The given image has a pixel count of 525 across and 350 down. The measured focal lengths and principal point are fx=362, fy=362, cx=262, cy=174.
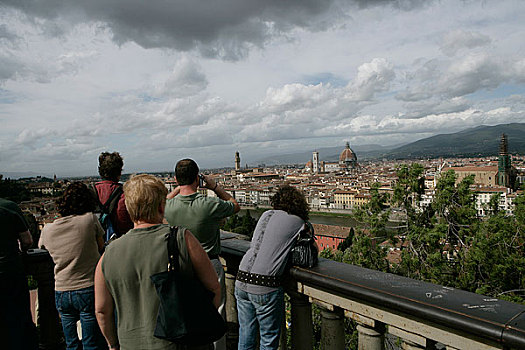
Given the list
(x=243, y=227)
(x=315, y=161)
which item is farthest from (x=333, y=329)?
(x=315, y=161)

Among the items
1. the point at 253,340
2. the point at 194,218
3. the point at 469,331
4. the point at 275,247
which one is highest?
the point at 194,218

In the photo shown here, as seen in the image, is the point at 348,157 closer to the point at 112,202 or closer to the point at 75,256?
the point at 112,202

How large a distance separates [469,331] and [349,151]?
120 meters

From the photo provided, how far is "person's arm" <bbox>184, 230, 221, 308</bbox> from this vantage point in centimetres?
121

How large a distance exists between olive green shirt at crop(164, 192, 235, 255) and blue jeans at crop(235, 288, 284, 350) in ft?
1.04

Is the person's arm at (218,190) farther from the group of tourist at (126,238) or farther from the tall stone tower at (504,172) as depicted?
the tall stone tower at (504,172)

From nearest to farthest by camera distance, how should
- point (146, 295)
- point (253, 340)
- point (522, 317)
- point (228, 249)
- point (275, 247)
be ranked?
point (522, 317)
point (146, 295)
point (275, 247)
point (253, 340)
point (228, 249)

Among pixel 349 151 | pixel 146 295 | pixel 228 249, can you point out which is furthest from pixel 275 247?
pixel 349 151

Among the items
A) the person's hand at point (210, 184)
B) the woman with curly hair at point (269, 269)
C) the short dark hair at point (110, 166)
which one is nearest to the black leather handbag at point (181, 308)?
the woman with curly hair at point (269, 269)

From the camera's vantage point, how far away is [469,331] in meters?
1.00

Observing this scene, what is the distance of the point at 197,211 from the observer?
6.14 ft

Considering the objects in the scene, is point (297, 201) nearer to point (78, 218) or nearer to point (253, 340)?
point (253, 340)

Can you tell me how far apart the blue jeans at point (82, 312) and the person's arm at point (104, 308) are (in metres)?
0.62

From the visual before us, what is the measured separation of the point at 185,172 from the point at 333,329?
3.41ft
